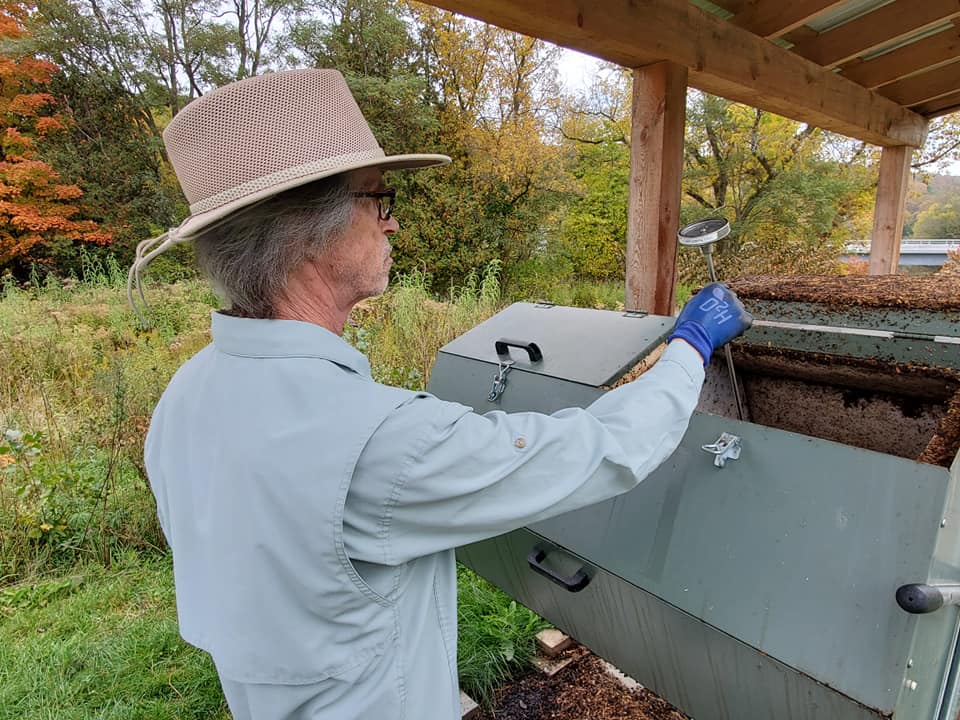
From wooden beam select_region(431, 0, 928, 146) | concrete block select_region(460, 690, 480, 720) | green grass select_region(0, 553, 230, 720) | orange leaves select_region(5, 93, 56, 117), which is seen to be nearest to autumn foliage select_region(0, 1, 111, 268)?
orange leaves select_region(5, 93, 56, 117)

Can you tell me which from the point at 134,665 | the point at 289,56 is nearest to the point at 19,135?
the point at 289,56

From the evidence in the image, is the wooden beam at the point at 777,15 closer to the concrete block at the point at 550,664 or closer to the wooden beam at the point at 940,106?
the wooden beam at the point at 940,106

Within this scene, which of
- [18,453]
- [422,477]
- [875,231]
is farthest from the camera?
[875,231]

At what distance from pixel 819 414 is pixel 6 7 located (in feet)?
54.2

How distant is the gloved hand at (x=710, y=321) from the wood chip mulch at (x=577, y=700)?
5.16 ft

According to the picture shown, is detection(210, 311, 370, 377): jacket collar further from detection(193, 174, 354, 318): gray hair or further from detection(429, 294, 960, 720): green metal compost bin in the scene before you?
detection(429, 294, 960, 720): green metal compost bin

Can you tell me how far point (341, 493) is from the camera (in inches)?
33.7

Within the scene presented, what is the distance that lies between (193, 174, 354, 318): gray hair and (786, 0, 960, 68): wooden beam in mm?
3375

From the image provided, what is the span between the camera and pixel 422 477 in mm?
871

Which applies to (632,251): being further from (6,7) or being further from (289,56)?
(6,7)

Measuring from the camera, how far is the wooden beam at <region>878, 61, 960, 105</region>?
4.03m

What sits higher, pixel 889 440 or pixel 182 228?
pixel 182 228

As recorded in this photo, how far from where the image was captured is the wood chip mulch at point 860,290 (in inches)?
59.7

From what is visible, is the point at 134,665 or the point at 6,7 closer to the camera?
the point at 134,665
